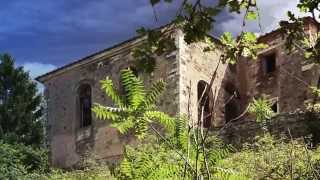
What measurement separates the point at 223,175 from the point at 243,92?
18580 millimetres

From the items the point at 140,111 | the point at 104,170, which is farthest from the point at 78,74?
the point at 140,111

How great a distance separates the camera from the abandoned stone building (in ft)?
69.4

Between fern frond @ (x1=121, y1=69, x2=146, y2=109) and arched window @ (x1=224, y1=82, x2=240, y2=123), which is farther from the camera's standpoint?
arched window @ (x1=224, y1=82, x2=240, y2=123)

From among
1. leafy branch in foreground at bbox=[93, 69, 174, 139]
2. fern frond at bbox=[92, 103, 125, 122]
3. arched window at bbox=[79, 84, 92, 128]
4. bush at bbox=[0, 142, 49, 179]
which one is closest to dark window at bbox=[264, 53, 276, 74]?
arched window at bbox=[79, 84, 92, 128]

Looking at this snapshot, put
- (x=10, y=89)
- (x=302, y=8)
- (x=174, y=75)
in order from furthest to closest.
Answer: (x=10, y=89), (x=174, y=75), (x=302, y=8)

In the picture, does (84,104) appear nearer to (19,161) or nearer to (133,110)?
(19,161)

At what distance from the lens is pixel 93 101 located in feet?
77.6

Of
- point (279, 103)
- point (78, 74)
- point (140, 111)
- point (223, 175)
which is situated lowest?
point (223, 175)

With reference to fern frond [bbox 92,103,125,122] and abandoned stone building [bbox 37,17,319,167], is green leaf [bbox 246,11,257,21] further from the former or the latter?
abandoned stone building [bbox 37,17,319,167]

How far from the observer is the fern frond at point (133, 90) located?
399 cm

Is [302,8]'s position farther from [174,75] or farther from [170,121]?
[174,75]

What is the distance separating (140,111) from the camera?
157 inches

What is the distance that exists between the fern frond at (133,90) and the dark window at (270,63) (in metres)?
18.5

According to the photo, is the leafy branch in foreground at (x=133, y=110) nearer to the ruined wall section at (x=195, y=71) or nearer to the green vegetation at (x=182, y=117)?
the green vegetation at (x=182, y=117)
